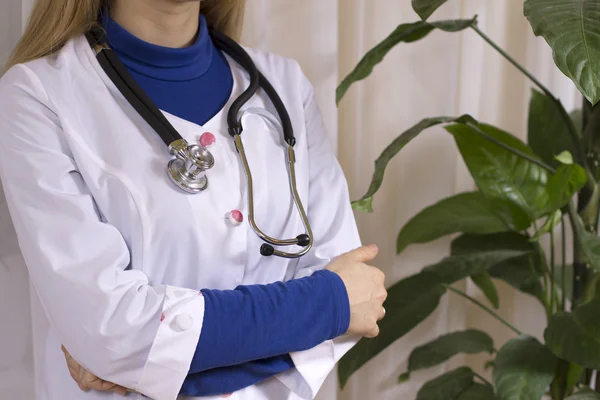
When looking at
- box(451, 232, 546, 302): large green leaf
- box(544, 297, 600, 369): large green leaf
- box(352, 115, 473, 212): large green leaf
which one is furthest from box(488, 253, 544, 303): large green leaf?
box(352, 115, 473, 212): large green leaf

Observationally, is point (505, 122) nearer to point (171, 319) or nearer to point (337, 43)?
point (337, 43)

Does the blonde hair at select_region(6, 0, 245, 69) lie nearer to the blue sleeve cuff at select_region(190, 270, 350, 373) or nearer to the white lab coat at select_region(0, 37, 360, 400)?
the white lab coat at select_region(0, 37, 360, 400)

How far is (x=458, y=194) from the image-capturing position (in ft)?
4.63

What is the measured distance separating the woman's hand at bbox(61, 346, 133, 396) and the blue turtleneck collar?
1.34 feet

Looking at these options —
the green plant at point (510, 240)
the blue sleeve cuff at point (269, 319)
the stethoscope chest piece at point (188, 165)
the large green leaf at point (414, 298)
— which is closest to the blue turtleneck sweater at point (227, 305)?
the blue sleeve cuff at point (269, 319)

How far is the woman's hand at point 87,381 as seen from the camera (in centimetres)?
90

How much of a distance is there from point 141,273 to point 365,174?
2.13 ft

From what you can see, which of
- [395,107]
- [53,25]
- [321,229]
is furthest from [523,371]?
[53,25]

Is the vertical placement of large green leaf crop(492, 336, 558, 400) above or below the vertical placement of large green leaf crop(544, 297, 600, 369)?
below

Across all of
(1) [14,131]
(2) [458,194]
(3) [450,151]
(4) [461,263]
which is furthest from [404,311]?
(1) [14,131]

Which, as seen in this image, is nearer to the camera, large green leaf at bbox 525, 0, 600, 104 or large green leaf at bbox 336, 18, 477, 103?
large green leaf at bbox 525, 0, 600, 104

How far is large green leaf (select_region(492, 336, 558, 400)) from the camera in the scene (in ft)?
3.79

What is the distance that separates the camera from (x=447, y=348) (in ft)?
4.62

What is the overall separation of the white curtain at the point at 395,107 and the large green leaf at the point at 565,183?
1.11 feet
